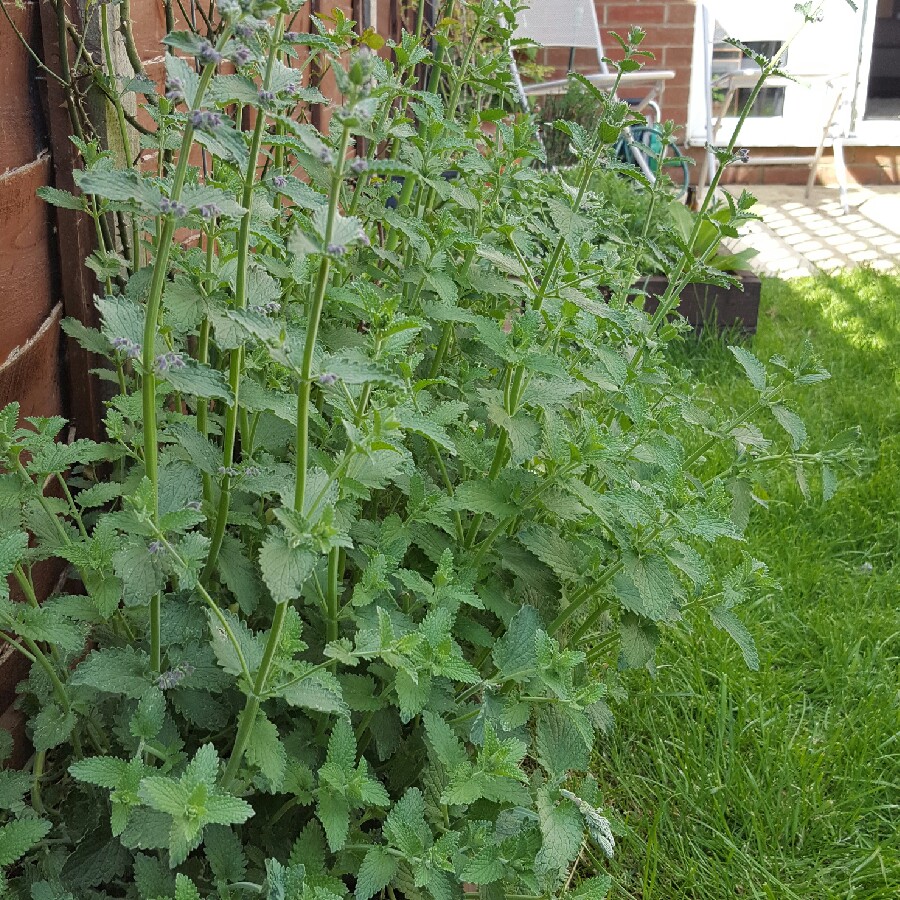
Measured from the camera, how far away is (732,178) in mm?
7922

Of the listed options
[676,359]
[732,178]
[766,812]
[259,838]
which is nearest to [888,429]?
[676,359]

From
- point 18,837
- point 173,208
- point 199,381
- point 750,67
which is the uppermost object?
point 173,208

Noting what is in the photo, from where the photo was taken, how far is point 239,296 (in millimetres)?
1066

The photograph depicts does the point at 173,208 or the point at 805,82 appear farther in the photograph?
the point at 805,82

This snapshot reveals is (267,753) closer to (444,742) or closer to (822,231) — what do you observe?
(444,742)

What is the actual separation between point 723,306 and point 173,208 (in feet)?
11.3

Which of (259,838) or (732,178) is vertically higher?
(259,838)

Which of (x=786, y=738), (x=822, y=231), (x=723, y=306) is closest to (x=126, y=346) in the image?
(x=786, y=738)

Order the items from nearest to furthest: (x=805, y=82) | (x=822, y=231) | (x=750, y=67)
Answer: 1. (x=822, y=231)
2. (x=805, y=82)
3. (x=750, y=67)

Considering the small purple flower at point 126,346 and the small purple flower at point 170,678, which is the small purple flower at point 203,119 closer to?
the small purple flower at point 126,346

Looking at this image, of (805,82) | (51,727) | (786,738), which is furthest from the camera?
(805,82)

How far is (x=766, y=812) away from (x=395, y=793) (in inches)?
26.9

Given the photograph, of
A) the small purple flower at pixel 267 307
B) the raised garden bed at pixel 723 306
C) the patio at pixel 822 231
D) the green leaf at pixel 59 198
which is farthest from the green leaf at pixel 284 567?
the patio at pixel 822 231

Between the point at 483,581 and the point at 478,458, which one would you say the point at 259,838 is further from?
the point at 478,458
